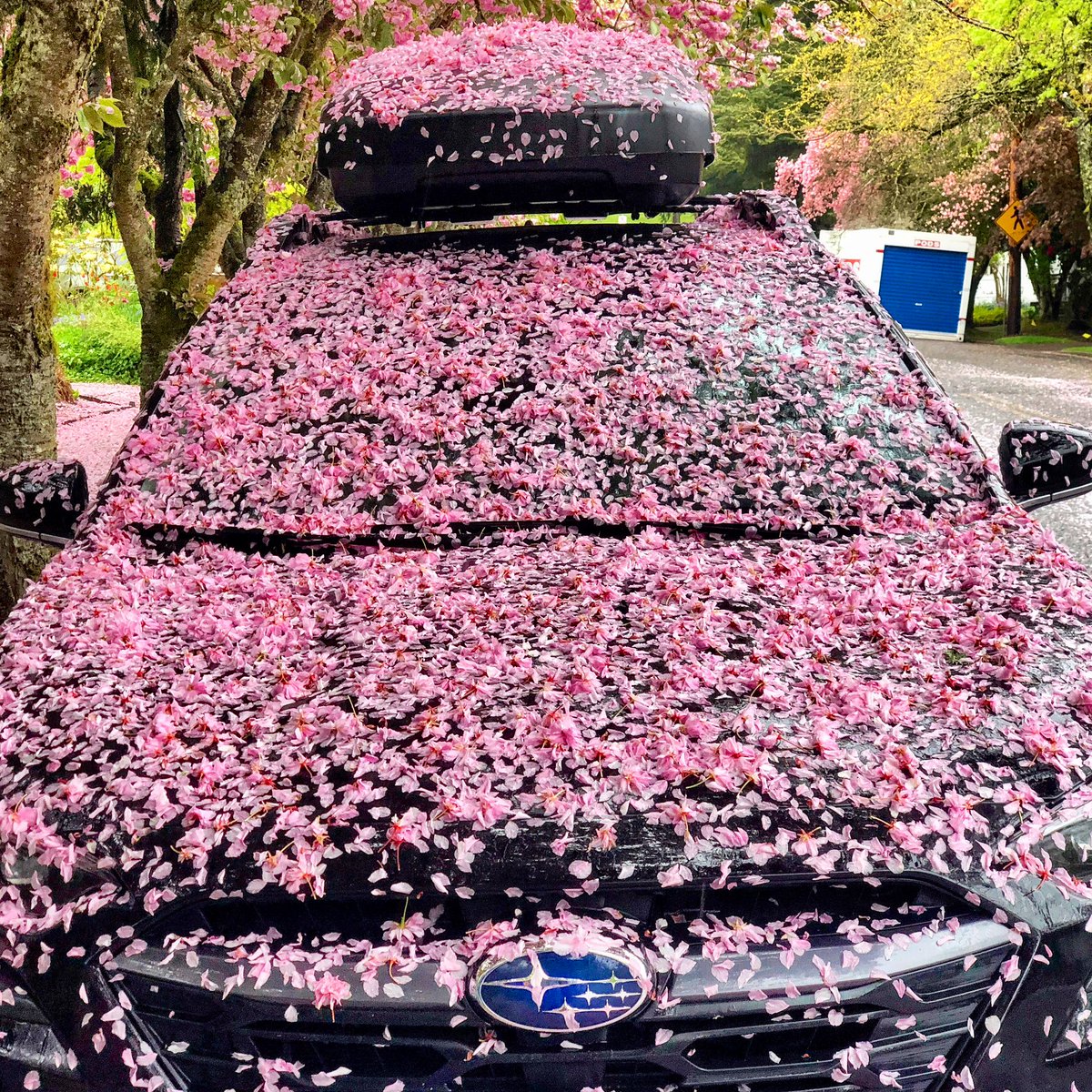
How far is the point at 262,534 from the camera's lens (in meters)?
2.56

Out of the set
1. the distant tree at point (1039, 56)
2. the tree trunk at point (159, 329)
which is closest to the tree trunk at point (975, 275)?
the distant tree at point (1039, 56)

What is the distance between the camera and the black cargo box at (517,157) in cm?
310

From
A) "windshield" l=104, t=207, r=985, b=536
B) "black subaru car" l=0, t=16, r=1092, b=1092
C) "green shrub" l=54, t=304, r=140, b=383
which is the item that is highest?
"windshield" l=104, t=207, r=985, b=536

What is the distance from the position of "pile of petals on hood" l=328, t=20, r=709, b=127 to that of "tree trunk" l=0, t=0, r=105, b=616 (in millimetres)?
1021

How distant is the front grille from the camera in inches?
59.9

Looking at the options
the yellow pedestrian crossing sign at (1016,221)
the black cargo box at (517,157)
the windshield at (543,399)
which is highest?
the black cargo box at (517,157)

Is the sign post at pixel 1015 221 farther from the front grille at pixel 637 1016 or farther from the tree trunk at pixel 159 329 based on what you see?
the front grille at pixel 637 1016

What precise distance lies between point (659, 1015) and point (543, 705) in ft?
1.67

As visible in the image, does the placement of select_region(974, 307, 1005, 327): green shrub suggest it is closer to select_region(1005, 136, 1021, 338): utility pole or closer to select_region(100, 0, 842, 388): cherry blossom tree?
select_region(1005, 136, 1021, 338): utility pole

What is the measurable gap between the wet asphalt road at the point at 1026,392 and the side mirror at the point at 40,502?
22.2 ft

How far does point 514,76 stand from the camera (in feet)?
10.7

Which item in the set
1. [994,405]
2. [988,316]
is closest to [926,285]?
[988,316]

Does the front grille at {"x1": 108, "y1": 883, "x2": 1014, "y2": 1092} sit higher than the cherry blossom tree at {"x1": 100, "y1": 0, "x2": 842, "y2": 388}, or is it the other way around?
the cherry blossom tree at {"x1": 100, "y1": 0, "x2": 842, "y2": 388}

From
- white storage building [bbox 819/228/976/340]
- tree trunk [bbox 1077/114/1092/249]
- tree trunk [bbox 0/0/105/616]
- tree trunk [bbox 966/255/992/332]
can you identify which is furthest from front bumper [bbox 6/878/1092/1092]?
tree trunk [bbox 966/255/992/332]
